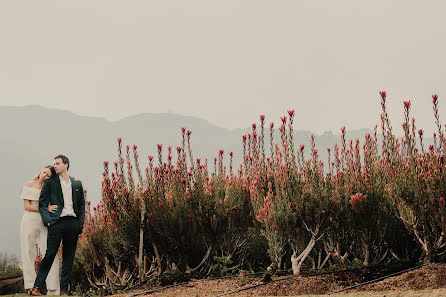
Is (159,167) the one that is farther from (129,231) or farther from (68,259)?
(68,259)

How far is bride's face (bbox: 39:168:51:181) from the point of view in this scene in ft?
26.5

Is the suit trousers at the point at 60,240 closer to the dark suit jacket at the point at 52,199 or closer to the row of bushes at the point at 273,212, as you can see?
the dark suit jacket at the point at 52,199

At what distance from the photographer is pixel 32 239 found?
8383mm

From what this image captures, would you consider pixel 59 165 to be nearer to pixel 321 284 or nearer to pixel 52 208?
pixel 52 208

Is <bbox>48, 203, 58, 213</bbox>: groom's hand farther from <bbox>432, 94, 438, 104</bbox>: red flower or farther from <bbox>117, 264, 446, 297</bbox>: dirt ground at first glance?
<bbox>432, 94, 438, 104</bbox>: red flower

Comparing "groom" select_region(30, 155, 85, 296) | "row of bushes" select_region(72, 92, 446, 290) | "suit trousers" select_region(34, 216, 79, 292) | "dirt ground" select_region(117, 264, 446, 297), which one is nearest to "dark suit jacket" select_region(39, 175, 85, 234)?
"groom" select_region(30, 155, 85, 296)

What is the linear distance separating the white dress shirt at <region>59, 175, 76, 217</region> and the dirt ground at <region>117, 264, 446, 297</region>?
5.82ft

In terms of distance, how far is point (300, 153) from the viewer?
8469 millimetres

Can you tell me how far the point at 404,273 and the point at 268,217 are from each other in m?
2.02

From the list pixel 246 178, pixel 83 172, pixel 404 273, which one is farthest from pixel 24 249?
pixel 83 172

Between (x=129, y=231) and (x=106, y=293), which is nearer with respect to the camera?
(x=129, y=231)

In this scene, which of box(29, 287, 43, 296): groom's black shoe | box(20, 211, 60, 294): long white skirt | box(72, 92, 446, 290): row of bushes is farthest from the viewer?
box(20, 211, 60, 294): long white skirt

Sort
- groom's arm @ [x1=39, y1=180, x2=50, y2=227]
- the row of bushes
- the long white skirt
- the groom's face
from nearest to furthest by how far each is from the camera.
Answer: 1. the row of bushes
2. groom's arm @ [x1=39, y1=180, x2=50, y2=227]
3. the groom's face
4. the long white skirt

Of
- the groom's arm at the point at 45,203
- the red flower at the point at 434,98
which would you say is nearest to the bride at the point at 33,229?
the groom's arm at the point at 45,203
